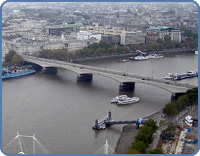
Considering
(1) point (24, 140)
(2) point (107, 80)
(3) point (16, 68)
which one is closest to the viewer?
(1) point (24, 140)

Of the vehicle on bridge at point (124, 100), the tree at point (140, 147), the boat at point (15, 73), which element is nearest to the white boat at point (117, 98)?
the vehicle on bridge at point (124, 100)

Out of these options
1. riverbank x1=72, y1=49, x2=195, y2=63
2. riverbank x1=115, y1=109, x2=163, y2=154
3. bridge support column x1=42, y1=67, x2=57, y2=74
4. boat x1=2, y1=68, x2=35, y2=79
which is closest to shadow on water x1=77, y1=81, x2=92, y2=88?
bridge support column x1=42, y1=67, x2=57, y2=74

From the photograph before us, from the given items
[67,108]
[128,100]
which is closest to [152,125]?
[128,100]

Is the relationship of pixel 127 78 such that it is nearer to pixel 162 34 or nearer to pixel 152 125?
pixel 152 125

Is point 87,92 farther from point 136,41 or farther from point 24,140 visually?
point 136,41

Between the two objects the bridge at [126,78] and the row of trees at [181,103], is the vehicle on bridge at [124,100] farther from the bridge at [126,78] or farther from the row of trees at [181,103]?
the row of trees at [181,103]

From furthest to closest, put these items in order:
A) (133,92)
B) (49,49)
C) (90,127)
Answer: (49,49) → (133,92) → (90,127)

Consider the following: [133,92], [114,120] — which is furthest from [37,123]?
[133,92]
